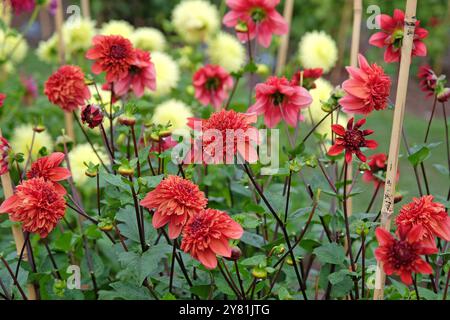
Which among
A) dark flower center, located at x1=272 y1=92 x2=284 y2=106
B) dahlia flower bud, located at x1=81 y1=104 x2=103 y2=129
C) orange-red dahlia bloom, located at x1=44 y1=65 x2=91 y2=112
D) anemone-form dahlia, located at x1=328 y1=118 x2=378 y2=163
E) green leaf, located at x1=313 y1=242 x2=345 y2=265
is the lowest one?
green leaf, located at x1=313 y1=242 x2=345 y2=265

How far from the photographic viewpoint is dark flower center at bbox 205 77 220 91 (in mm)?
1493

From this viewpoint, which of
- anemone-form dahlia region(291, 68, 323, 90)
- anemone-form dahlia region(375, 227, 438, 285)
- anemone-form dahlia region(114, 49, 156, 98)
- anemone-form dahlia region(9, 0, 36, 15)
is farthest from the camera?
anemone-form dahlia region(9, 0, 36, 15)

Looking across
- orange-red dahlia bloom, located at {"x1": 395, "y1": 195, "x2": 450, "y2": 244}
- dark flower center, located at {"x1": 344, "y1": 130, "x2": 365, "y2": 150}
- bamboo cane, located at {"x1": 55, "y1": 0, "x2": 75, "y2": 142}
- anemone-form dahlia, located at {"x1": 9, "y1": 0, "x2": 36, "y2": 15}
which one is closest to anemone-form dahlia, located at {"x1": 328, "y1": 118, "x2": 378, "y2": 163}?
dark flower center, located at {"x1": 344, "y1": 130, "x2": 365, "y2": 150}

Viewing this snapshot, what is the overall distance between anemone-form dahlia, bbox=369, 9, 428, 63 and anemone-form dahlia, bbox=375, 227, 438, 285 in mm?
402

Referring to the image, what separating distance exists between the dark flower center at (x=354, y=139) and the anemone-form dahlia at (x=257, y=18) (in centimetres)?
44

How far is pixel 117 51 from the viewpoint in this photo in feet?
3.78

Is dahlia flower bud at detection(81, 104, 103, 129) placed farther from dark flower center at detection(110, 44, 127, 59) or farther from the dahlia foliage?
dark flower center at detection(110, 44, 127, 59)

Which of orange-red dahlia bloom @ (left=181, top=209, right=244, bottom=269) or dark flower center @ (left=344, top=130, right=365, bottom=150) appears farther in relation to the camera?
dark flower center @ (left=344, top=130, right=365, bottom=150)

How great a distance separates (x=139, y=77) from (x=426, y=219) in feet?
1.98

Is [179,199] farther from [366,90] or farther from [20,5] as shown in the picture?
[20,5]

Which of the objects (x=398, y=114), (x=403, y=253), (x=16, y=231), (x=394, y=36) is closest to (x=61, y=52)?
(x=16, y=231)

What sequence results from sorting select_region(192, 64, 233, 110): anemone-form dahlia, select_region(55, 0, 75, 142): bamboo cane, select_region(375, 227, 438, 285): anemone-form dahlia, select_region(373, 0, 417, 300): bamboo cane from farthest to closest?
select_region(55, 0, 75, 142): bamboo cane, select_region(192, 64, 233, 110): anemone-form dahlia, select_region(373, 0, 417, 300): bamboo cane, select_region(375, 227, 438, 285): anemone-form dahlia

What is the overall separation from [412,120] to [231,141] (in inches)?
135
